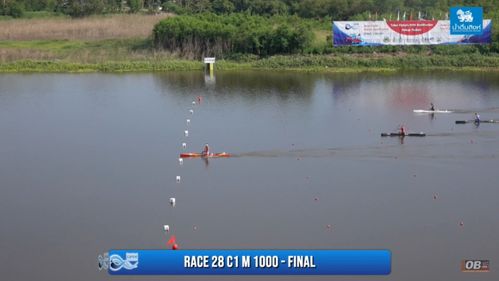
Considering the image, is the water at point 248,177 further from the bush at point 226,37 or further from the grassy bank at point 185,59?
the bush at point 226,37

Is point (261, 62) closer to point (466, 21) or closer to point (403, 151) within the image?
point (466, 21)

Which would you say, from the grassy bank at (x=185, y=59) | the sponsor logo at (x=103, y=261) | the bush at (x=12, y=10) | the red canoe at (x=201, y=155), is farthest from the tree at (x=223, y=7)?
the sponsor logo at (x=103, y=261)

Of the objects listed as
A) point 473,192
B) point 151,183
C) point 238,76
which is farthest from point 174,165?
point 238,76

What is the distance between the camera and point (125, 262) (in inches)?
554

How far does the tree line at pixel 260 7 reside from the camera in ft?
183

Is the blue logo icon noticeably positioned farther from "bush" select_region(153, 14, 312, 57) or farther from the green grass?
"bush" select_region(153, 14, 312, 57)

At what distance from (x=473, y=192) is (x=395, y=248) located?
5.08 m

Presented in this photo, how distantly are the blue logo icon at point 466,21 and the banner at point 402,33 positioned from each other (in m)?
0.25

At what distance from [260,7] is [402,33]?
58.2ft

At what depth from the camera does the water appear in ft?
59.1

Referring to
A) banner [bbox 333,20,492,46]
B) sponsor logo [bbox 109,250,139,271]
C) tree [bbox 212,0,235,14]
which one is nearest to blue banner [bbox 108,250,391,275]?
sponsor logo [bbox 109,250,139,271]

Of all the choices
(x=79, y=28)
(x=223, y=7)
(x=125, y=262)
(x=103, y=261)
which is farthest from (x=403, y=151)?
(x=223, y=7)

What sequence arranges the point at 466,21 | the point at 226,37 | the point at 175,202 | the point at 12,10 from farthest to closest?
the point at 12,10 < the point at 226,37 < the point at 466,21 < the point at 175,202

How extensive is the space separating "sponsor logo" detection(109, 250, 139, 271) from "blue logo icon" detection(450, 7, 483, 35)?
119 ft
